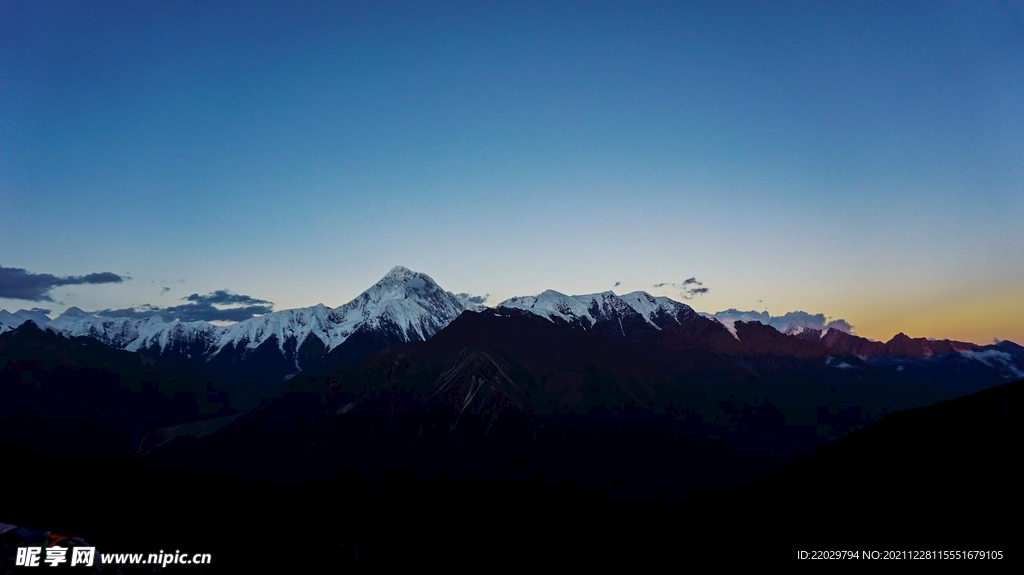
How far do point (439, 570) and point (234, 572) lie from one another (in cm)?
5984

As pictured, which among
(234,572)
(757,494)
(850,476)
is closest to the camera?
(234,572)

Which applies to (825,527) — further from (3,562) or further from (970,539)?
(3,562)

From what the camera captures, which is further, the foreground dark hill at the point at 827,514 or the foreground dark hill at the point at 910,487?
the foreground dark hill at the point at 827,514

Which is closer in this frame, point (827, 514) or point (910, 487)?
point (910, 487)

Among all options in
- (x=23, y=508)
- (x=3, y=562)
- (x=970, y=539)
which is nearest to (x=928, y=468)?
(x=970, y=539)

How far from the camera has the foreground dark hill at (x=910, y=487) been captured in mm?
104250

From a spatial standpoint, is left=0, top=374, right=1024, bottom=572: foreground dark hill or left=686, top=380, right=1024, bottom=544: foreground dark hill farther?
left=0, top=374, right=1024, bottom=572: foreground dark hill

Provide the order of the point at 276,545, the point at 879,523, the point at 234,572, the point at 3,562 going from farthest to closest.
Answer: the point at 276,545 → the point at 234,572 → the point at 879,523 → the point at 3,562

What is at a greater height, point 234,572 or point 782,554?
point 782,554

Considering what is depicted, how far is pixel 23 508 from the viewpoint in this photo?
17762 cm

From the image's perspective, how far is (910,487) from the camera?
12506cm

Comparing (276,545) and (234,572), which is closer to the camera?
(234,572)

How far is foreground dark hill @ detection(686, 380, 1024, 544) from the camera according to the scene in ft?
342

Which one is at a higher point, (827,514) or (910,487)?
(910,487)
